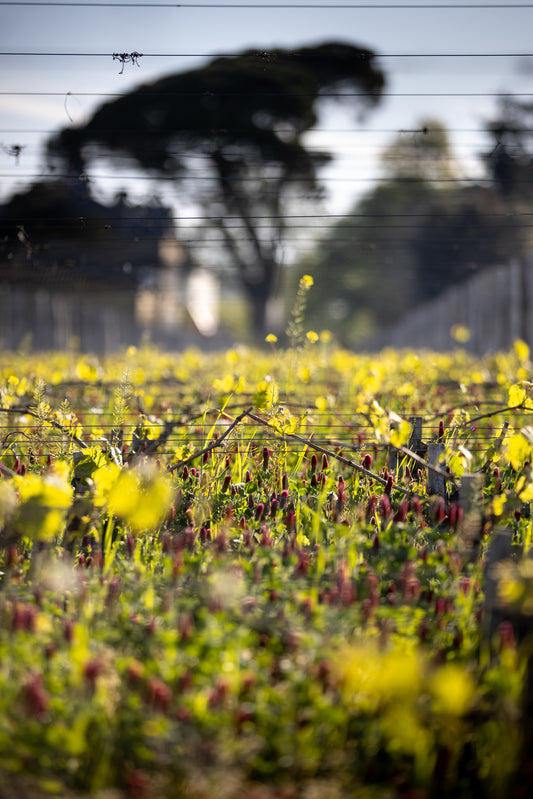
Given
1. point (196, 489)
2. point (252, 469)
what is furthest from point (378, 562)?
point (252, 469)

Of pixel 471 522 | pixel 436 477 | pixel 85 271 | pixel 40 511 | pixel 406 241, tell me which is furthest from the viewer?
pixel 85 271

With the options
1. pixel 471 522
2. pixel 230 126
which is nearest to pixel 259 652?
pixel 471 522

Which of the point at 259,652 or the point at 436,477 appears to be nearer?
the point at 259,652

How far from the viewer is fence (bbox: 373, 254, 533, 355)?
16.5 meters

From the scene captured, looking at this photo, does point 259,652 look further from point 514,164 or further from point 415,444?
point 514,164

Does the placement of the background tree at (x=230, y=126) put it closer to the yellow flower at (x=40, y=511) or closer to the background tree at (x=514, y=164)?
the background tree at (x=514, y=164)

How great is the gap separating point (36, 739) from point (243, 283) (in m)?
37.7

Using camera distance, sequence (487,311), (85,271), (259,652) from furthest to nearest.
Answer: (487,311)
(85,271)
(259,652)

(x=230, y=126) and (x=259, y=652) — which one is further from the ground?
(x=230, y=126)

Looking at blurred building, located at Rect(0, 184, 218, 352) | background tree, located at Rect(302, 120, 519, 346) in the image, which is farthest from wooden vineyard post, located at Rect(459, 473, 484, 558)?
blurred building, located at Rect(0, 184, 218, 352)

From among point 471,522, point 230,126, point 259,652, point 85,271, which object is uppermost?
point 230,126

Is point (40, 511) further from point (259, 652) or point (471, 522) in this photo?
point (471, 522)

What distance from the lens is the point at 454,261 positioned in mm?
22109

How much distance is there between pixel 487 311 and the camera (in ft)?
68.3
